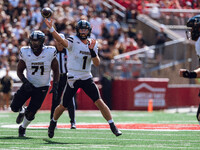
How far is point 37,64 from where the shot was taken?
34.4 feet

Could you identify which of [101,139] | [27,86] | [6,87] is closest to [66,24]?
[6,87]

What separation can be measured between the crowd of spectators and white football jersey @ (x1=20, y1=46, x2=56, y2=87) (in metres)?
11.2

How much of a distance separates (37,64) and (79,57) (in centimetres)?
82

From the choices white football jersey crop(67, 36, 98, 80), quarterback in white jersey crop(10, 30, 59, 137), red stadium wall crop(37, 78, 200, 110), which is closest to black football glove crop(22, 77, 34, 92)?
quarterback in white jersey crop(10, 30, 59, 137)

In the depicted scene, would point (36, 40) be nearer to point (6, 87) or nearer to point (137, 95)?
point (6, 87)

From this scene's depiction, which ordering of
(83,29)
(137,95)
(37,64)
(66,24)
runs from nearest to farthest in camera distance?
(83,29), (37,64), (137,95), (66,24)

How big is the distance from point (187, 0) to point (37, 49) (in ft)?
63.9

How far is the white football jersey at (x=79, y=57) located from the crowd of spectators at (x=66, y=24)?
38.2 feet

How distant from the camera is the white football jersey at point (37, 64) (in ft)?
34.3

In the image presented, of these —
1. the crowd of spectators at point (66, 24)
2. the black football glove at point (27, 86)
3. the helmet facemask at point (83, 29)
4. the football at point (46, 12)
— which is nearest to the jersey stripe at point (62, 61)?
the black football glove at point (27, 86)

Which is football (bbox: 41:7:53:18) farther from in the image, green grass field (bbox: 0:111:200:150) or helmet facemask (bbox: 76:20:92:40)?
green grass field (bbox: 0:111:200:150)

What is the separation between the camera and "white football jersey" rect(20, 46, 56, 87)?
10.5 meters

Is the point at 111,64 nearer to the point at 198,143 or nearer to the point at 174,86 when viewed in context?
the point at 174,86

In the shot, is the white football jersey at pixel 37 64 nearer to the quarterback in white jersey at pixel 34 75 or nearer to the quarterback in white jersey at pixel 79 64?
the quarterback in white jersey at pixel 34 75
